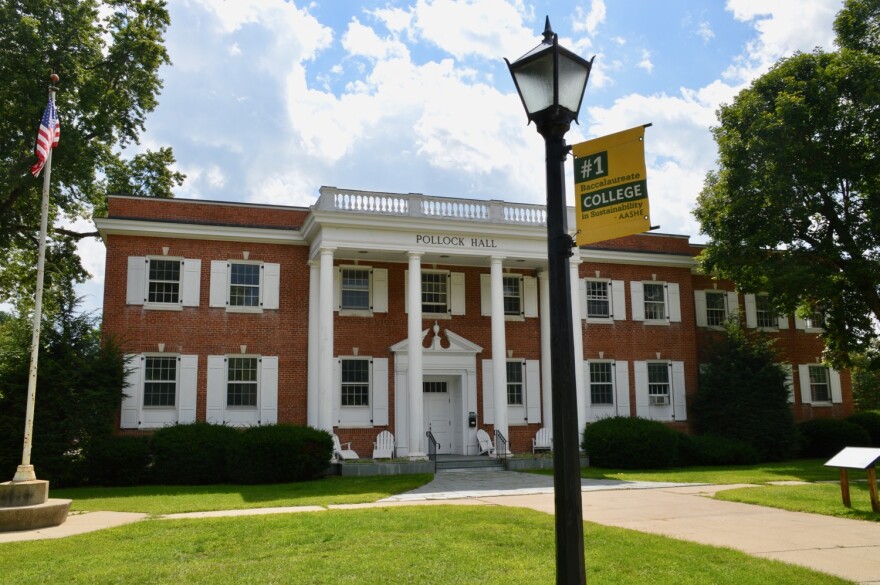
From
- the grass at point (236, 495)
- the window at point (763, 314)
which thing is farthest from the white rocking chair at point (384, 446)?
the window at point (763, 314)

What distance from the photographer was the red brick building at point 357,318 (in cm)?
2227

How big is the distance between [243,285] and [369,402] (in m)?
5.53

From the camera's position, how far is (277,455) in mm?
19156

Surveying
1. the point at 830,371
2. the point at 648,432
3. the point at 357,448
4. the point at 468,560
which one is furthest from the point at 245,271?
the point at 830,371

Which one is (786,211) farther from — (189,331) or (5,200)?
(5,200)

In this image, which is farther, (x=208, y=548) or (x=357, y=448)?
(x=357, y=448)

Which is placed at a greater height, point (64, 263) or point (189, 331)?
point (64, 263)

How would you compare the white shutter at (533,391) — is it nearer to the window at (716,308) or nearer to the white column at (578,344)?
the white column at (578,344)

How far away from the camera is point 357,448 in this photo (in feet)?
76.5

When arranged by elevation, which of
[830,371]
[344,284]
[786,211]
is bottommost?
[830,371]

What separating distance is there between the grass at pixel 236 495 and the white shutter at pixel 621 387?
9614mm

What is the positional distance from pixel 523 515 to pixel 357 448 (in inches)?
488

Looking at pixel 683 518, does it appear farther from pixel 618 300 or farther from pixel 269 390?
pixel 618 300

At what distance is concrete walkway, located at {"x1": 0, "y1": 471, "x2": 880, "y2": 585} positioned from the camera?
8.83 m
